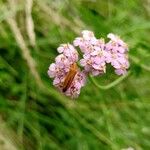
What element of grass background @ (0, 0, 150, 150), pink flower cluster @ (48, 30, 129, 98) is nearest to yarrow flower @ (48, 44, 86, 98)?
pink flower cluster @ (48, 30, 129, 98)

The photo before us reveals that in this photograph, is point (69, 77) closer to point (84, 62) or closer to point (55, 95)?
point (84, 62)

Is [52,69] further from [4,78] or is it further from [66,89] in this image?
[4,78]

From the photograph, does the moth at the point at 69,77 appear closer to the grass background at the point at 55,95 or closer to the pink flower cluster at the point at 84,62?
the pink flower cluster at the point at 84,62

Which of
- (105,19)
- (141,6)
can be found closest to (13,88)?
(105,19)

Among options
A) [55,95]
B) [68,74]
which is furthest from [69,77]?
[55,95]

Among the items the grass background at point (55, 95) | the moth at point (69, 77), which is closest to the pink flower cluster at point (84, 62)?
the moth at point (69, 77)
